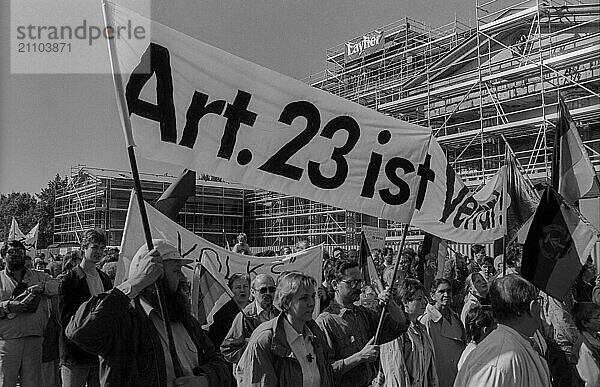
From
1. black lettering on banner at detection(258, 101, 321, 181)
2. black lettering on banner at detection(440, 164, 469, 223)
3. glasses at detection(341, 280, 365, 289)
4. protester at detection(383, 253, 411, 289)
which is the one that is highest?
black lettering on banner at detection(258, 101, 321, 181)

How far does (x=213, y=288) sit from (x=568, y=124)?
A: 12.5ft

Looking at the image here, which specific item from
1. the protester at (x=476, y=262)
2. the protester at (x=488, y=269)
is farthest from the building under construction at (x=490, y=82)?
the protester at (x=488, y=269)

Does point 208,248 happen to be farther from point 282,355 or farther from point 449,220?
point 282,355

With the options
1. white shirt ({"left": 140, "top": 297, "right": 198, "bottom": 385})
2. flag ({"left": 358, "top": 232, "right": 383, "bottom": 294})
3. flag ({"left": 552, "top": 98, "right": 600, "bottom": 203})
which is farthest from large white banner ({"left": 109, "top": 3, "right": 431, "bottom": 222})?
flag ({"left": 358, "top": 232, "right": 383, "bottom": 294})

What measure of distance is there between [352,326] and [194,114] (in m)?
1.94

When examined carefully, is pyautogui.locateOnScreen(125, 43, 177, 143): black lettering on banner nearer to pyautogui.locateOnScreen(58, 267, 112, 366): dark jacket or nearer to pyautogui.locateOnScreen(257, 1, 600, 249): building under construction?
pyautogui.locateOnScreen(58, 267, 112, 366): dark jacket

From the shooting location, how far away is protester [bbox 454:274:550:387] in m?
3.30

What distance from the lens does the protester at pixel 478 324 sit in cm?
559

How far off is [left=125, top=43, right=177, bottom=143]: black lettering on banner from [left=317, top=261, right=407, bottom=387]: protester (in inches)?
70.1

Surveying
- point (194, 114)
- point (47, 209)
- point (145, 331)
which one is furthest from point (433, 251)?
point (47, 209)

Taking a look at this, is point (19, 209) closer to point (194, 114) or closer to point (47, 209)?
point (47, 209)

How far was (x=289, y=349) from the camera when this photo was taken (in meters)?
3.86

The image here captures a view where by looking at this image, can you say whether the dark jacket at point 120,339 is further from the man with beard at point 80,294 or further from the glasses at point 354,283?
the man with beard at point 80,294

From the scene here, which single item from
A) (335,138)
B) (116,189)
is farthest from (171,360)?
(116,189)
